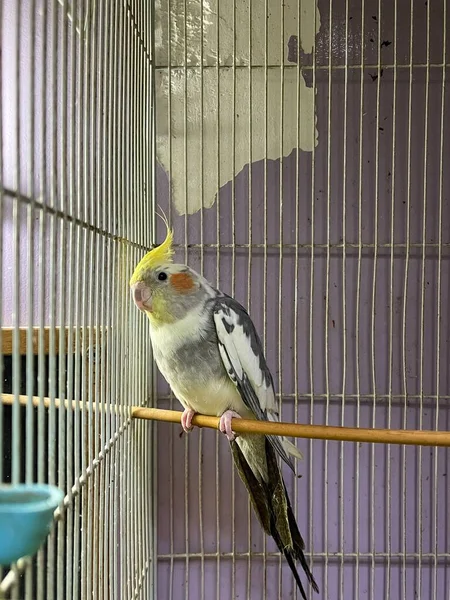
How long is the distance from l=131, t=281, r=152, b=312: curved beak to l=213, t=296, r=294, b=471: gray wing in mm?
160

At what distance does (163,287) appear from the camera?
1195 mm

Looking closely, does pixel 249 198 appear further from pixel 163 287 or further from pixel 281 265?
pixel 163 287

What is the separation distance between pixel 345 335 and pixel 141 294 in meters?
0.75

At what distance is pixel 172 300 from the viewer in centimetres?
121

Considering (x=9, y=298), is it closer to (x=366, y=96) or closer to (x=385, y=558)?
(x=366, y=96)

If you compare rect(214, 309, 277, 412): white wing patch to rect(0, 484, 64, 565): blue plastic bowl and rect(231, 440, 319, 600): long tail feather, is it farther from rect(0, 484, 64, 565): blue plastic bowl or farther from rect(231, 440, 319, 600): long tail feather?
rect(0, 484, 64, 565): blue plastic bowl

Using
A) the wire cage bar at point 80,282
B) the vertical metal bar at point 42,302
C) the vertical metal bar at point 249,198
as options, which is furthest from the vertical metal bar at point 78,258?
the vertical metal bar at point 249,198

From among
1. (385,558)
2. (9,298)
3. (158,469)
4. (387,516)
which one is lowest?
(385,558)

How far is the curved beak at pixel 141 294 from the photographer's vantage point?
1.15m

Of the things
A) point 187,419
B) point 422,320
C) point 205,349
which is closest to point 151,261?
point 205,349

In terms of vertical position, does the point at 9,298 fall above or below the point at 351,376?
above

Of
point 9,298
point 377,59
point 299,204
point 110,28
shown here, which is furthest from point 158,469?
point 377,59

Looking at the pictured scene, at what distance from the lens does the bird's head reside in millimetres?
1160

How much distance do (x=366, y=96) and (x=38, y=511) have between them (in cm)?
155
